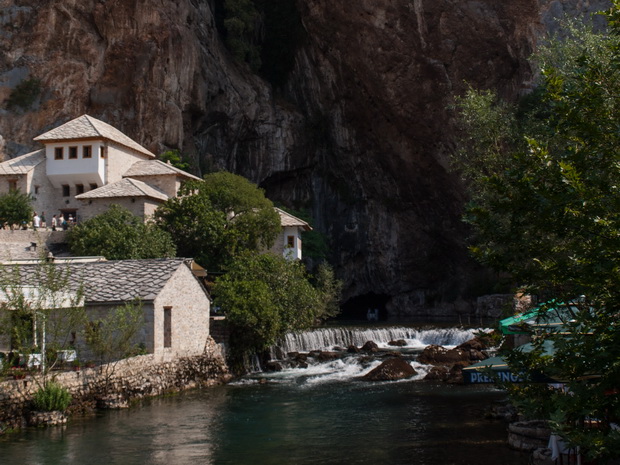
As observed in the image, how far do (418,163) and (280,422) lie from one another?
43600 mm

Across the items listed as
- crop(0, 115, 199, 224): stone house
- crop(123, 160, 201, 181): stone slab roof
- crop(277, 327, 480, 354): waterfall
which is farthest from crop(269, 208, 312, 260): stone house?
crop(277, 327, 480, 354): waterfall

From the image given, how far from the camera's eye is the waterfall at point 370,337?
38969 millimetres

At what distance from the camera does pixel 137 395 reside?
23734mm

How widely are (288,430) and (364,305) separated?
51.0 m

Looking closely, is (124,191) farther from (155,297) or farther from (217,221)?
(155,297)

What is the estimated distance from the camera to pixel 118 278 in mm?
26734

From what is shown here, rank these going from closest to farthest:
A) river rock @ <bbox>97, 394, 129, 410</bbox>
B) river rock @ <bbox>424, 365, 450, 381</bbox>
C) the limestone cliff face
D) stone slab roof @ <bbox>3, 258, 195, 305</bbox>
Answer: river rock @ <bbox>97, 394, 129, 410</bbox> → stone slab roof @ <bbox>3, 258, 195, 305</bbox> → river rock @ <bbox>424, 365, 450, 381</bbox> → the limestone cliff face

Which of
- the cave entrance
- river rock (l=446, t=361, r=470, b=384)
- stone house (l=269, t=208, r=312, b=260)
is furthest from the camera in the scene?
the cave entrance

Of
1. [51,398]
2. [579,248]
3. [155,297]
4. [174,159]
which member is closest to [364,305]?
[174,159]

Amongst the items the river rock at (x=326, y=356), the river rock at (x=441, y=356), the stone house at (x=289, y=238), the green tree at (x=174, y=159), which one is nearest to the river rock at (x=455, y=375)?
the river rock at (x=441, y=356)

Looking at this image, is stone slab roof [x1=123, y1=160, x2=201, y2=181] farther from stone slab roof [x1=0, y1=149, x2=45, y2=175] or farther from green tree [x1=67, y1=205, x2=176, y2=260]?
green tree [x1=67, y1=205, x2=176, y2=260]

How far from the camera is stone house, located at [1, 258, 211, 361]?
2502 centimetres

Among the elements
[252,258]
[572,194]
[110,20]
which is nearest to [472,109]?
[252,258]

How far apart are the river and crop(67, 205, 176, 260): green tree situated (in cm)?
1207
